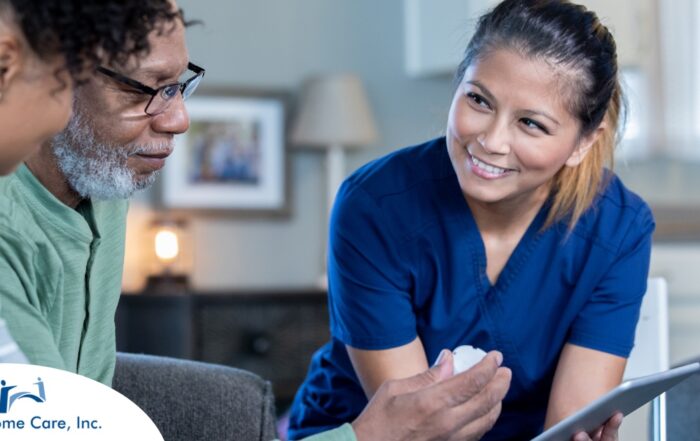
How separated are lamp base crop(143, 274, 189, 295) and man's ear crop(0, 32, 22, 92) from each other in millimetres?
3050

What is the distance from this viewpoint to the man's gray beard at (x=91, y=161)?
54.7 inches

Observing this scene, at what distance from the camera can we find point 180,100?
1440 mm

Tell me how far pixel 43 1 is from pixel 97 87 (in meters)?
0.42

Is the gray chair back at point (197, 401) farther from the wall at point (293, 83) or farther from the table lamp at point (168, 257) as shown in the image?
the wall at point (293, 83)

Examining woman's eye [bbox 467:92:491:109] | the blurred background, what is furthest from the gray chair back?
the blurred background

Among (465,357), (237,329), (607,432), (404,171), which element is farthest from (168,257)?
(607,432)

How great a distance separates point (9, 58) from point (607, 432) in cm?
105

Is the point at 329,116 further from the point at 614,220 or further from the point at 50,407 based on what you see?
the point at 50,407

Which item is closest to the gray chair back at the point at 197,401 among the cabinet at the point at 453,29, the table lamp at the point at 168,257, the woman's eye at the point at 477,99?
the woman's eye at the point at 477,99

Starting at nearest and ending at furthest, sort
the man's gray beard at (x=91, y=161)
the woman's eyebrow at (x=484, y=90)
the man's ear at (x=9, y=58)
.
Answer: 1. the man's ear at (x=9, y=58)
2. the man's gray beard at (x=91, y=161)
3. the woman's eyebrow at (x=484, y=90)

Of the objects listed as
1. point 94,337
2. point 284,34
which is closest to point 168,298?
point 284,34

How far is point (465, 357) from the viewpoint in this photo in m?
1.79

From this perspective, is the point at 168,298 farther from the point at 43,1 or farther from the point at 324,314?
the point at 43,1

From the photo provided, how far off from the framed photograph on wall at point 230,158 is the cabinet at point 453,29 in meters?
0.57
